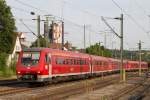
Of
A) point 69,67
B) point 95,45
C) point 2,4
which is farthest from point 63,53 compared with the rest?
point 95,45

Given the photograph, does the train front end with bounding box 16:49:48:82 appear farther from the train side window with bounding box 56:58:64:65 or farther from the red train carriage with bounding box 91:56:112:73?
the red train carriage with bounding box 91:56:112:73

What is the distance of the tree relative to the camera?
69.8 m

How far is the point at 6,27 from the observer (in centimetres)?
6988

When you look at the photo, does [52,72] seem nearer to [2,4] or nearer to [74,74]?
[74,74]

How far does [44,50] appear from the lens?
33.8 m

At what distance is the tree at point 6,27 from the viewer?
6981cm

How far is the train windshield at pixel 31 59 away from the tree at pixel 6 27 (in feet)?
122

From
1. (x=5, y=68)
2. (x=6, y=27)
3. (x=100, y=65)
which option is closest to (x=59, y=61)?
(x=100, y=65)

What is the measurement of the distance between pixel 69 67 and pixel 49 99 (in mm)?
18337

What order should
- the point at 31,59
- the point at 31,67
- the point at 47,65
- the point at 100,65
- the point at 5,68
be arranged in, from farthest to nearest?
1. the point at 5,68
2. the point at 100,65
3. the point at 47,65
4. the point at 31,59
5. the point at 31,67

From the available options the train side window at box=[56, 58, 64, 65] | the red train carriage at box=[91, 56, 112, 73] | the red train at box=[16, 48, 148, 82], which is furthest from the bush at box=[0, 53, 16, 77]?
the train side window at box=[56, 58, 64, 65]

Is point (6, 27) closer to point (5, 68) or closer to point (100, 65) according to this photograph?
point (5, 68)

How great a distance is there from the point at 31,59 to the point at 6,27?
123 feet

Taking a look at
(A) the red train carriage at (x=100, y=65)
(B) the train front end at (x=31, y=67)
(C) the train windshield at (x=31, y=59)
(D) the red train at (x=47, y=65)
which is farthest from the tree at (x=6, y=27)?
(C) the train windshield at (x=31, y=59)
